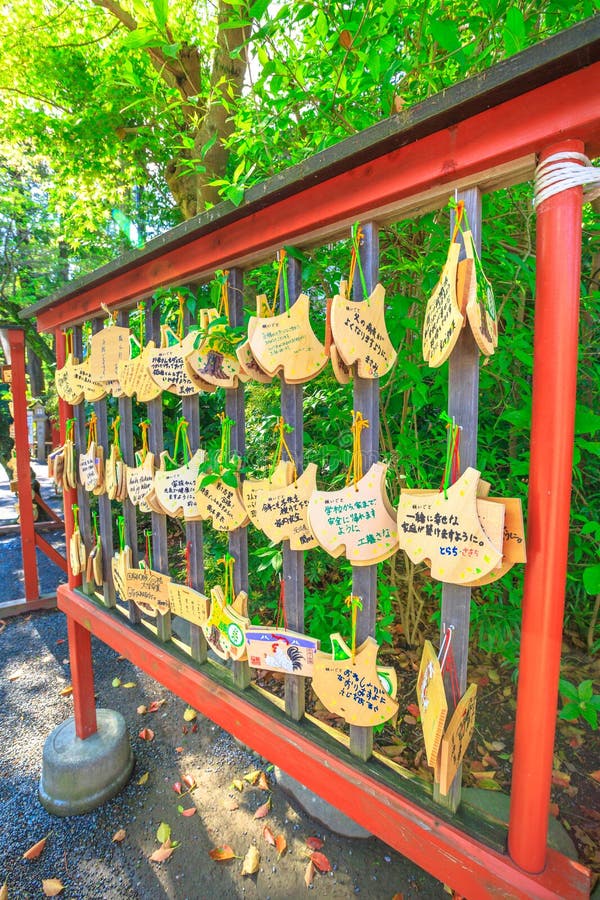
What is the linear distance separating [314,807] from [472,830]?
1.45 metres

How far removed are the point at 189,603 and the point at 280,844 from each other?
128 centimetres

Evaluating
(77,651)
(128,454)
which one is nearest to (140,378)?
(128,454)

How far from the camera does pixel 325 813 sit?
6.60 feet

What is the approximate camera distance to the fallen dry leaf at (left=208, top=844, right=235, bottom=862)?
6.15ft

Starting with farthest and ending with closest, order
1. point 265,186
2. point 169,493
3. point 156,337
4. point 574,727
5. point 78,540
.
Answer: point 574,727
point 78,540
point 156,337
point 169,493
point 265,186

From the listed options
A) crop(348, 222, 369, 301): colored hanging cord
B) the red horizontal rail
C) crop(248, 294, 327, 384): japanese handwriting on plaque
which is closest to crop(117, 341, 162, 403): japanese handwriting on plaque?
crop(248, 294, 327, 384): japanese handwriting on plaque

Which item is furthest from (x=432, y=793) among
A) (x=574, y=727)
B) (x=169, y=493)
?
(x=574, y=727)

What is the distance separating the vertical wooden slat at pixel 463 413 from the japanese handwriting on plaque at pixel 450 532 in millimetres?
66

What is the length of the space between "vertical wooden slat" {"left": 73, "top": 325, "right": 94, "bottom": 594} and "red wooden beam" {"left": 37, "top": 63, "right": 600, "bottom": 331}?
0.80 m

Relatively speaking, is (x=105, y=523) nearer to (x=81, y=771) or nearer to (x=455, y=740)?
(x=81, y=771)

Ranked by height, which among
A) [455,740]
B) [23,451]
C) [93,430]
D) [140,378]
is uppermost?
[140,378]

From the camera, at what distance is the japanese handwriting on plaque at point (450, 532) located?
0.77 m

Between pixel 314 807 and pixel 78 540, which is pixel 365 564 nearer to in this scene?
pixel 78 540

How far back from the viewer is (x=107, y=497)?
5.93 feet
